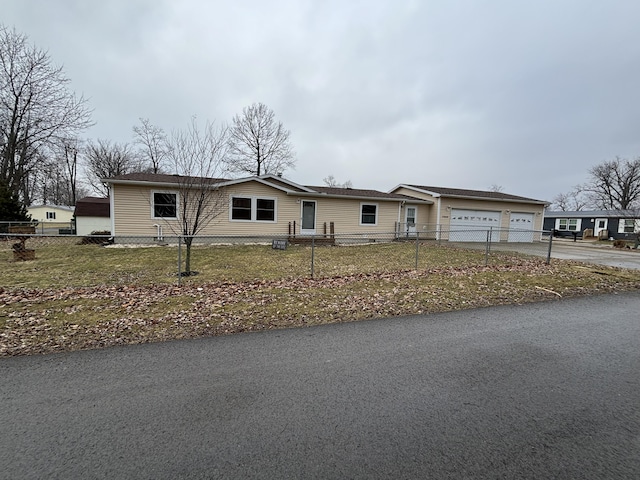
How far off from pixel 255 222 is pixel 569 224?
37.0m

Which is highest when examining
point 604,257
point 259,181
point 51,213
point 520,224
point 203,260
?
point 259,181

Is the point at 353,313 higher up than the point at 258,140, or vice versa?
the point at 258,140

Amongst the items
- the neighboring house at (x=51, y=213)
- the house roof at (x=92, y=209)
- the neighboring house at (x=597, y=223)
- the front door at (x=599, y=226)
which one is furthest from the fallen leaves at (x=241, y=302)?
the neighboring house at (x=51, y=213)

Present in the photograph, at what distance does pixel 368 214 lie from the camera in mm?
17828

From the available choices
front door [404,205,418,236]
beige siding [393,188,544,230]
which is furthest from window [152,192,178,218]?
beige siding [393,188,544,230]

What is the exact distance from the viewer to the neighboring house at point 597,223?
28.7 metres

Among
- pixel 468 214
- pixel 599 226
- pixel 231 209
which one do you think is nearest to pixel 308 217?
pixel 231 209

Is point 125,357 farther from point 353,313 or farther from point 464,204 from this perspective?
point 464,204

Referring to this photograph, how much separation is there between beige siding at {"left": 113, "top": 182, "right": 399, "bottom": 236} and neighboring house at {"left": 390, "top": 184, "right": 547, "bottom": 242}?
2.29 metres

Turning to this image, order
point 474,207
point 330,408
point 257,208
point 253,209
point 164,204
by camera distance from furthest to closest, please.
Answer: point 474,207 → point 257,208 → point 253,209 → point 164,204 → point 330,408

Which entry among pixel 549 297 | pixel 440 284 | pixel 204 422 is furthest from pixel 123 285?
pixel 549 297

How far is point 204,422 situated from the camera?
2250 millimetres

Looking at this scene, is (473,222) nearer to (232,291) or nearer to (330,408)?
(232,291)

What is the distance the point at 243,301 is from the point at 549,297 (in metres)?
5.91
